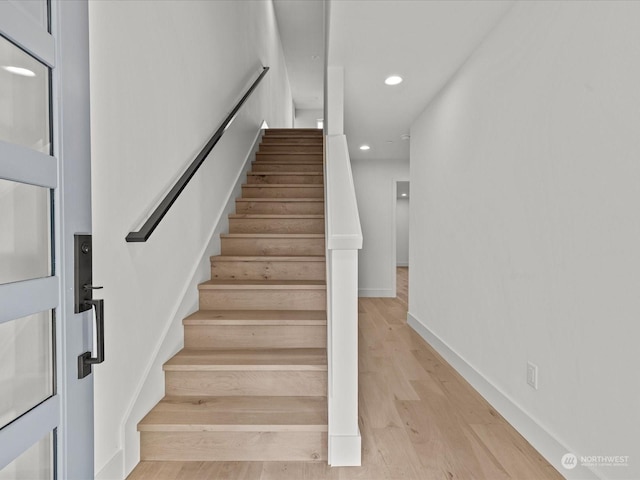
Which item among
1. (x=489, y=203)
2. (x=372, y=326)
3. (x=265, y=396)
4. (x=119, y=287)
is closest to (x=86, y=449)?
(x=119, y=287)

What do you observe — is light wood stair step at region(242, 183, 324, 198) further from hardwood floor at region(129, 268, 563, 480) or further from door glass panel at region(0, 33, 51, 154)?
door glass panel at region(0, 33, 51, 154)

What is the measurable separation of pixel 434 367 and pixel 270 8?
5.08 m

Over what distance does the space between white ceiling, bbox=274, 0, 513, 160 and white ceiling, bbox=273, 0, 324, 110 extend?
2588 millimetres

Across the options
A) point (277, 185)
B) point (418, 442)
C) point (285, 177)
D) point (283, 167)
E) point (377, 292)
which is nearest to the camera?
point (418, 442)

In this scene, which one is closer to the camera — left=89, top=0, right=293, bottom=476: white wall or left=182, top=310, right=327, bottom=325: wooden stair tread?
left=89, top=0, right=293, bottom=476: white wall

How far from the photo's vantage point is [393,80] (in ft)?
9.18

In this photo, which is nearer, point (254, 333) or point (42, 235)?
point (42, 235)

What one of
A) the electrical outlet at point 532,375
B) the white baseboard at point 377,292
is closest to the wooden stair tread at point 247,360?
the electrical outlet at point 532,375

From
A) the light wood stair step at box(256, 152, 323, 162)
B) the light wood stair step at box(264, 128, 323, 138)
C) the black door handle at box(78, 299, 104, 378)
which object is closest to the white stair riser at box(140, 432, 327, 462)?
the black door handle at box(78, 299, 104, 378)

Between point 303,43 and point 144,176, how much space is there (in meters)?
5.78

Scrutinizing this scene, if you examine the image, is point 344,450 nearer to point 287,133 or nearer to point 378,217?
point 287,133

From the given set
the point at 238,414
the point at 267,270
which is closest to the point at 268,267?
the point at 267,270

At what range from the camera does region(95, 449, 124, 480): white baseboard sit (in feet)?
4.11

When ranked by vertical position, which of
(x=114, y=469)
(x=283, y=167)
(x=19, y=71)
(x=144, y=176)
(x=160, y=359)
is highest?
(x=283, y=167)
